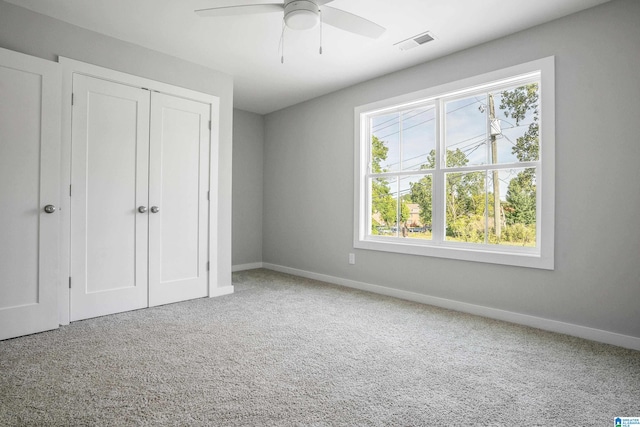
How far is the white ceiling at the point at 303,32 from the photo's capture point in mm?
2617

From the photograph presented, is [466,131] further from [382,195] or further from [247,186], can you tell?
[247,186]

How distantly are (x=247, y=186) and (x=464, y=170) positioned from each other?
3.34m

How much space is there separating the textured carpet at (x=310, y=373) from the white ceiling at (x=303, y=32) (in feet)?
8.28

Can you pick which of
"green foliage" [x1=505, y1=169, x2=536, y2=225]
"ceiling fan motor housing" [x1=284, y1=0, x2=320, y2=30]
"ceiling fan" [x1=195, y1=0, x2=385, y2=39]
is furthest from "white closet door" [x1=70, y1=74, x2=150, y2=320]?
"green foliage" [x1=505, y1=169, x2=536, y2=225]

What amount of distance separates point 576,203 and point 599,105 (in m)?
0.74

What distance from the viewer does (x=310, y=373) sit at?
2014 mm

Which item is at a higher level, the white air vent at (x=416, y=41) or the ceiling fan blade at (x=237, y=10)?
the white air vent at (x=416, y=41)

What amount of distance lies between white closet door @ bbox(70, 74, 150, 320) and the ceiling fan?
4.63 ft

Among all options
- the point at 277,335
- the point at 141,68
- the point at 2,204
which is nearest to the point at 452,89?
the point at 277,335

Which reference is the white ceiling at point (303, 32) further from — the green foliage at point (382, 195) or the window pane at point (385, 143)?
the green foliage at point (382, 195)

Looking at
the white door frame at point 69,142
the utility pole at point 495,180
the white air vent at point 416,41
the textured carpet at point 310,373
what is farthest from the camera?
the utility pole at point 495,180

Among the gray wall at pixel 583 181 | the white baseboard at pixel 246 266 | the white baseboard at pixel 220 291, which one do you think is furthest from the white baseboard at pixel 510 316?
the white baseboard at pixel 246 266

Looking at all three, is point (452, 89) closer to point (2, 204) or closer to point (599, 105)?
point (599, 105)

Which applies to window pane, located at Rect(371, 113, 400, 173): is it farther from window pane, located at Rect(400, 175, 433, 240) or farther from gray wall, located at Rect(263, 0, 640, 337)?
gray wall, located at Rect(263, 0, 640, 337)
